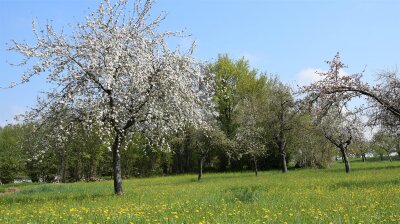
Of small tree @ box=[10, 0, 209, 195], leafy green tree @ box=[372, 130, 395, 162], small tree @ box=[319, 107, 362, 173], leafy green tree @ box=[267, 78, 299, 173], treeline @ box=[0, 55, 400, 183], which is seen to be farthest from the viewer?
leafy green tree @ box=[372, 130, 395, 162]

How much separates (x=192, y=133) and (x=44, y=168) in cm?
3822

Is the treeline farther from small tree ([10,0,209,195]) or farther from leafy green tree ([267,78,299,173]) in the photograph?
small tree ([10,0,209,195])

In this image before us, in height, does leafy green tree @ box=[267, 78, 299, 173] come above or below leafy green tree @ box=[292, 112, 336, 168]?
above

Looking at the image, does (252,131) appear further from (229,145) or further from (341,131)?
(341,131)

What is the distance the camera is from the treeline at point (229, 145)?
4620 cm

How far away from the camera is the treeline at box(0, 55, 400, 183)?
152 ft

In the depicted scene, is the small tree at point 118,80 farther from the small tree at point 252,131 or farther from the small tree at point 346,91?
the small tree at point 252,131

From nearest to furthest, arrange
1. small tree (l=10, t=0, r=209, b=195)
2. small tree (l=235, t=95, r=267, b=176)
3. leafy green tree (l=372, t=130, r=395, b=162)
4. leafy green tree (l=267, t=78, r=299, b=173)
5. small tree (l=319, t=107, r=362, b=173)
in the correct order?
small tree (l=10, t=0, r=209, b=195) → small tree (l=319, t=107, r=362, b=173) → small tree (l=235, t=95, r=267, b=176) → leafy green tree (l=267, t=78, r=299, b=173) → leafy green tree (l=372, t=130, r=395, b=162)

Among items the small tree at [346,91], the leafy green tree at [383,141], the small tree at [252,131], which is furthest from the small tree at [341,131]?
the small tree at [346,91]

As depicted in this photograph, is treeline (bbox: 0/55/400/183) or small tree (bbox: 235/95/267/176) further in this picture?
small tree (bbox: 235/95/267/176)

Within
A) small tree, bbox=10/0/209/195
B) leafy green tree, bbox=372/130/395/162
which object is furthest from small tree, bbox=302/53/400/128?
leafy green tree, bbox=372/130/395/162

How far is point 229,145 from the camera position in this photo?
42969 mm

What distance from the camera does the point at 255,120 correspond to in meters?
50.5

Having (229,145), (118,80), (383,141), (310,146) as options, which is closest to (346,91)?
(118,80)
